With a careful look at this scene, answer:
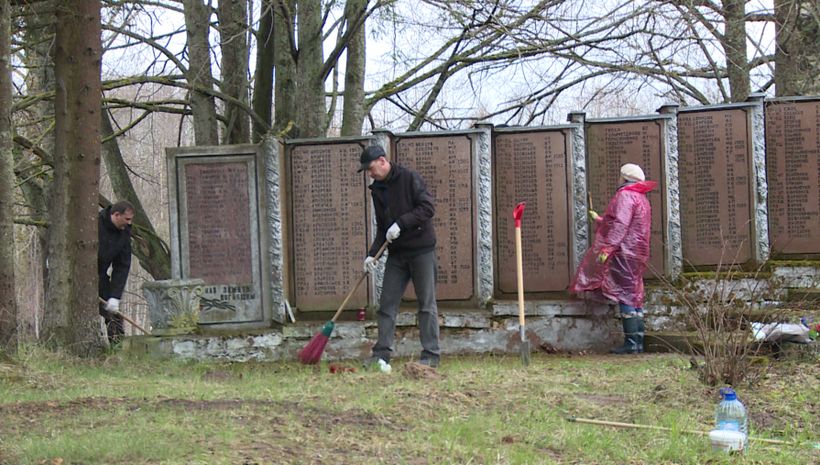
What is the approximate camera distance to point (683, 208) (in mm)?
10031

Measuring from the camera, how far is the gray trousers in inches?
307

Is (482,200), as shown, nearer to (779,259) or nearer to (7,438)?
(779,259)

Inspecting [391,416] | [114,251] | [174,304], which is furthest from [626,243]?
[114,251]

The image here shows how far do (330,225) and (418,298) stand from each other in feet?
7.30

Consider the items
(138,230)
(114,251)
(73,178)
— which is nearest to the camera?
(73,178)

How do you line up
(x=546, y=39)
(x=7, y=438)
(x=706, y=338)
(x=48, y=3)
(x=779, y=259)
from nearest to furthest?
(x=7, y=438)
(x=706, y=338)
(x=48, y=3)
(x=779, y=259)
(x=546, y=39)

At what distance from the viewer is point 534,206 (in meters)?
9.91

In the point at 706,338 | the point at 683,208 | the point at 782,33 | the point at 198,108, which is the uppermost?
the point at 782,33

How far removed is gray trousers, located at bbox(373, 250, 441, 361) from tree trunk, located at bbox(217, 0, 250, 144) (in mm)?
5437

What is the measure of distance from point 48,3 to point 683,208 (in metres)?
6.88

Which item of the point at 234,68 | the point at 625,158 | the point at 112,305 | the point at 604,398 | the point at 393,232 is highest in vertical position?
the point at 234,68

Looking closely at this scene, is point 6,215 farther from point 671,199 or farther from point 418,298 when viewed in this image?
point 671,199

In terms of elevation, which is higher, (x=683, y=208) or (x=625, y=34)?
(x=625, y=34)

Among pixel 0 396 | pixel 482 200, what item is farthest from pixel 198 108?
pixel 0 396
